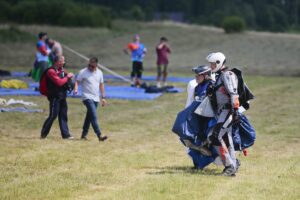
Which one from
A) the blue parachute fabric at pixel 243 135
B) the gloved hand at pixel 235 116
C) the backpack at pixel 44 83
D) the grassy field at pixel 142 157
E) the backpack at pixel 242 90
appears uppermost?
the backpack at pixel 242 90

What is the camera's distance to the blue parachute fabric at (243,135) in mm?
12312

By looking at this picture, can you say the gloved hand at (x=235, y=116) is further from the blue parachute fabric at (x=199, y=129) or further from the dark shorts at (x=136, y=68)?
the dark shorts at (x=136, y=68)

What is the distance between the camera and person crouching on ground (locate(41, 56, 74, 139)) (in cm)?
1652

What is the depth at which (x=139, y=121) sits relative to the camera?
66.9ft

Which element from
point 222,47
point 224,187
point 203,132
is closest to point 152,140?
point 203,132

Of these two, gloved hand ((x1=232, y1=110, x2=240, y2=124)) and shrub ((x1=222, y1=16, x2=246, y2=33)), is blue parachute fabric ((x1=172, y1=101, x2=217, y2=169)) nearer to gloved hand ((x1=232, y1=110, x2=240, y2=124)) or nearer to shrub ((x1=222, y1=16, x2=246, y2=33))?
gloved hand ((x1=232, y1=110, x2=240, y2=124))

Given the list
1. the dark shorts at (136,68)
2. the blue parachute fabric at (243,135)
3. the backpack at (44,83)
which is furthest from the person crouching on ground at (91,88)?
the dark shorts at (136,68)

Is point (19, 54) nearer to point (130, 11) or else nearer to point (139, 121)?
point (139, 121)

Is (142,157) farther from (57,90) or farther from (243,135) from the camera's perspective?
(57,90)

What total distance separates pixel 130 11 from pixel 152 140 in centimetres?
7319

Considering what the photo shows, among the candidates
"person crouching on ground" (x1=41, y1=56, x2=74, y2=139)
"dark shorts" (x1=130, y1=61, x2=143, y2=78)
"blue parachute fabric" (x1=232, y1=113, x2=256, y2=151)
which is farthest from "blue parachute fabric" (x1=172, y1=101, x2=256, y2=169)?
"dark shorts" (x1=130, y1=61, x2=143, y2=78)

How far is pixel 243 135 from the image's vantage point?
40.7ft

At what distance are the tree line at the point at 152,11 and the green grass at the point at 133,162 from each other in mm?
44321

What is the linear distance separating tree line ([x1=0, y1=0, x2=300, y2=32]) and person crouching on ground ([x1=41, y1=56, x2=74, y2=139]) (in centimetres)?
4853
